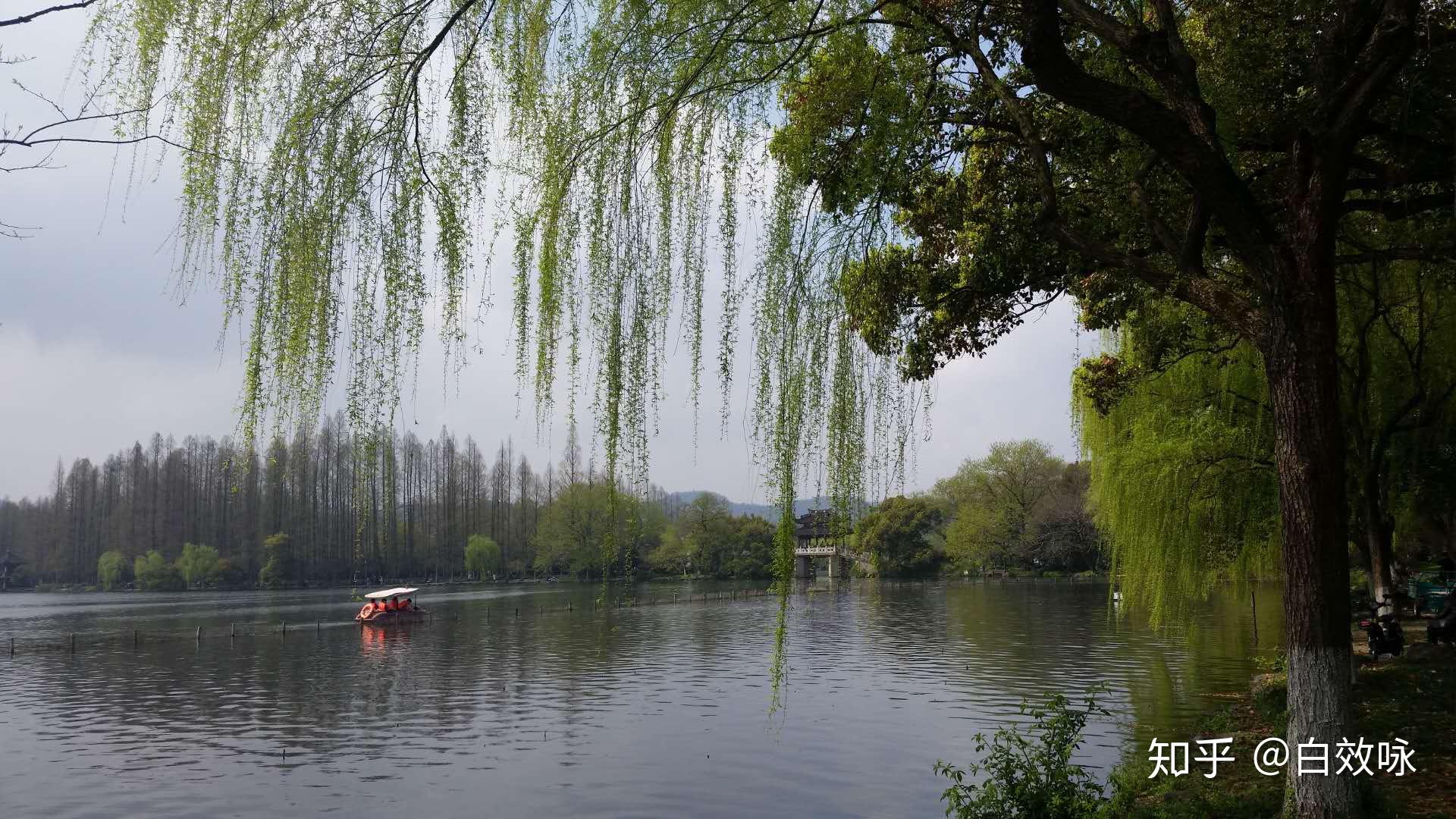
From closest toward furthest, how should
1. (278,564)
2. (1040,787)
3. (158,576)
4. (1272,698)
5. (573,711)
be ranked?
(1040,787), (1272,698), (573,711), (278,564), (158,576)

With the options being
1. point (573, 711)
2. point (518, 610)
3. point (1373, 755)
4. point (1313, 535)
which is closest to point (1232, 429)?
point (1373, 755)

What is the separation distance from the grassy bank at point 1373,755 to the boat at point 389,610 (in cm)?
3710

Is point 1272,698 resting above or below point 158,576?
above

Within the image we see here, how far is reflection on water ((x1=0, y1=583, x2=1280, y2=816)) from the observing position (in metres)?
14.4

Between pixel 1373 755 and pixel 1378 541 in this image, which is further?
pixel 1378 541

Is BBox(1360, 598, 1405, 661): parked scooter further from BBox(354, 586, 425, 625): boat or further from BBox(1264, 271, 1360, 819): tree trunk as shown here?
BBox(354, 586, 425, 625): boat

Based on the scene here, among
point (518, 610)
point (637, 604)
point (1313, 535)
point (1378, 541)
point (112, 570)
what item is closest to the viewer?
point (1313, 535)

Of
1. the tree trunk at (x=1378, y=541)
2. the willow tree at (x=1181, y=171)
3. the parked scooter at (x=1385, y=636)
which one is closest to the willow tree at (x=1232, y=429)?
the tree trunk at (x=1378, y=541)

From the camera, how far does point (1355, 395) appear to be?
13461 mm

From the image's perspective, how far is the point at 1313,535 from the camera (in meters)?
5.58

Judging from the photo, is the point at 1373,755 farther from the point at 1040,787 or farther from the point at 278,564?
the point at 278,564

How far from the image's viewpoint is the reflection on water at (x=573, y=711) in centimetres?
1440

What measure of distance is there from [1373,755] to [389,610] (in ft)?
139

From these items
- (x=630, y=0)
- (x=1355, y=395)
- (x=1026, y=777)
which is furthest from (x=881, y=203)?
(x=1355, y=395)
